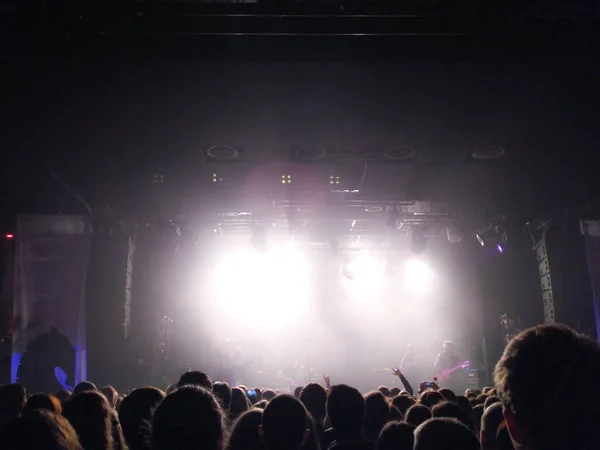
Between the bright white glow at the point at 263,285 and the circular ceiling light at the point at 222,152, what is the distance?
24.8 ft

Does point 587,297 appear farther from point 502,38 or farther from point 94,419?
point 94,419

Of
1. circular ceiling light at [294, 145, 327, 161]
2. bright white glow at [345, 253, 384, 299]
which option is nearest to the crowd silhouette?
circular ceiling light at [294, 145, 327, 161]

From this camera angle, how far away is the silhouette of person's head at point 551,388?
1443 millimetres

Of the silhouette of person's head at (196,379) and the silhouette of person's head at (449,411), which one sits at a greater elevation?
the silhouette of person's head at (196,379)

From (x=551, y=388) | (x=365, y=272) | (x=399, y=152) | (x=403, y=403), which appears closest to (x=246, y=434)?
(x=551, y=388)

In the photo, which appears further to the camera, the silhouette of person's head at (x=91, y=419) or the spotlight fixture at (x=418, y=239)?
the spotlight fixture at (x=418, y=239)

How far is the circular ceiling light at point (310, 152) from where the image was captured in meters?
10.3

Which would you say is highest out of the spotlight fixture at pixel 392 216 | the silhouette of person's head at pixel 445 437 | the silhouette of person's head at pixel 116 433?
the spotlight fixture at pixel 392 216

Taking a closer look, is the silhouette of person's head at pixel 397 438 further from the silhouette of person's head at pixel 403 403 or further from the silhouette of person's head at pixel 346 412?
the silhouette of person's head at pixel 403 403

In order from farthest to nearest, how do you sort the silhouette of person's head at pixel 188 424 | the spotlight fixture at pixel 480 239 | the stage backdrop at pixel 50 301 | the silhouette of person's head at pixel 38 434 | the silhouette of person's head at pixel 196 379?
the spotlight fixture at pixel 480 239 < the stage backdrop at pixel 50 301 < the silhouette of person's head at pixel 196 379 < the silhouette of person's head at pixel 188 424 < the silhouette of person's head at pixel 38 434

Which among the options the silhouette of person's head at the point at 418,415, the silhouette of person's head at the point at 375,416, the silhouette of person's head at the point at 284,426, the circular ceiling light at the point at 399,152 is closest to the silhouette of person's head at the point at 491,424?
the silhouette of person's head at the point at 418,415

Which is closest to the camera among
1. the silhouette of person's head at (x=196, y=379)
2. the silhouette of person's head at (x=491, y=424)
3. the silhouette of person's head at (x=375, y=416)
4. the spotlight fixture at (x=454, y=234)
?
the silhouette of person's head at (x=491, y=424)

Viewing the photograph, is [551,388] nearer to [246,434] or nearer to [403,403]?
[246,434]

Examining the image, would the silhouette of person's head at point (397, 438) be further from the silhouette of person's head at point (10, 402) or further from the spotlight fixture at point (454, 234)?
the spotlight fixture at point (454, 234)
